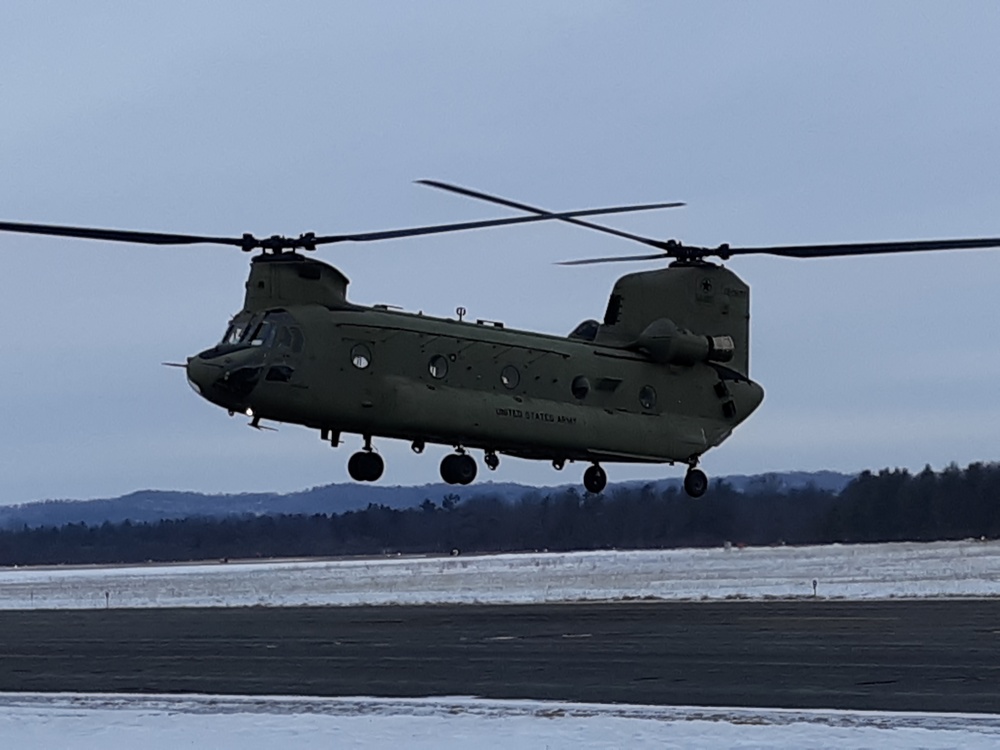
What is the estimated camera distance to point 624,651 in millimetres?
29141

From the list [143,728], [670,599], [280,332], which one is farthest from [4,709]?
[670,599]

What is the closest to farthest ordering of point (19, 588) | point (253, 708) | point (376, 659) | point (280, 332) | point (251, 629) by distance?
point (253, 708), point (280, 332), point (376, 659), point (251, 629), point (19, 588)

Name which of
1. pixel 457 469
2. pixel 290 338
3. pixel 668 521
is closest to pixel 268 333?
pixel 290 338

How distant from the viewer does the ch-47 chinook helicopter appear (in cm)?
2489

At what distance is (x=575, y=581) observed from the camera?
60.4 meters

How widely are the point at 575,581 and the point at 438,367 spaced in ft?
115

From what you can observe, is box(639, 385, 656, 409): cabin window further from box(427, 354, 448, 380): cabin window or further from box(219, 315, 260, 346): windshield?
box(219, 315, 260, 346): windshield

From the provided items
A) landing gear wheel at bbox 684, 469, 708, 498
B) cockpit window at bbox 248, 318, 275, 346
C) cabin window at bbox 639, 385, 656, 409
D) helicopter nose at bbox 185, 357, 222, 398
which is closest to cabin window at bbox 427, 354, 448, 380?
cockpit window at bbox 248, 318, 275, 346

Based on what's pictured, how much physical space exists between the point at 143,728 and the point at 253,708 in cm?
195

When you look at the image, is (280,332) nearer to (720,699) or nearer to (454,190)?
(454,190)

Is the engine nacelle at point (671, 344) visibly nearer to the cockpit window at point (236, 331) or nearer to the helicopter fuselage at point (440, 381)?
the helicopter fuselage at point (440, 381)

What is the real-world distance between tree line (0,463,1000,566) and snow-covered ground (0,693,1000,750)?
72.3m

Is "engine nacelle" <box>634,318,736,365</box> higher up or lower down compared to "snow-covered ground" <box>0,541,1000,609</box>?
higher up

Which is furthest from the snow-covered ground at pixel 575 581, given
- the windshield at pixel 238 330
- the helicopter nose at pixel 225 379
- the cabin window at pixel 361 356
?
the helicopter nose at pixel 225 379
